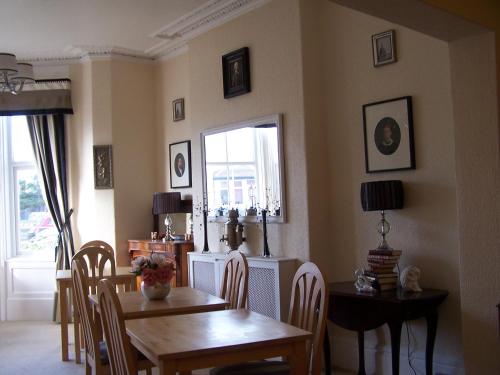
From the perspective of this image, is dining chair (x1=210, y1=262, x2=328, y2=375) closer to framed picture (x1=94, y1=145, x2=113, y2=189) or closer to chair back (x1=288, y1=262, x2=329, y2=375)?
chair back (x1=288, y1=262, x2=329, y2=375)

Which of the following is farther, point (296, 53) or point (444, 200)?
point (296, 53)

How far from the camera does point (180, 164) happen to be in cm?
670

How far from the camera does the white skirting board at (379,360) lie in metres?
3.93

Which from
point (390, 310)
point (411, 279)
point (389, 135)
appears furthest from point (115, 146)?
point (390, 310)

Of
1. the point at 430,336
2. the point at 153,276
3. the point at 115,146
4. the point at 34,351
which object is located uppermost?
the point at 115,146

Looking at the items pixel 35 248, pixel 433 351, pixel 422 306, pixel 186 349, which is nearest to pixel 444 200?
pixel 422 306

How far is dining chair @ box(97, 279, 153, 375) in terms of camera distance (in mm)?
2617

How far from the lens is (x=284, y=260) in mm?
4688

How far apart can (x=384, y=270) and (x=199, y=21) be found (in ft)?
10.5

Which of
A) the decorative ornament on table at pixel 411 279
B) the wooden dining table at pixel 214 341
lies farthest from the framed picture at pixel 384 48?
the wooden dining table at pixel 214 341

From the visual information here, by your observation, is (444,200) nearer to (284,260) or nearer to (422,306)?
(422,306)

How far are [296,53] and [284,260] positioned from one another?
1.68 metres

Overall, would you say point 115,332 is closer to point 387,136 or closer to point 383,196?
point 383,196

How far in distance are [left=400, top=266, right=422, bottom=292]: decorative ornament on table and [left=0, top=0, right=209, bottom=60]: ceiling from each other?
10.1ft
